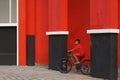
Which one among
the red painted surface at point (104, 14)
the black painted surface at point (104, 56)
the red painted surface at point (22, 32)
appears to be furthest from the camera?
the red painted surface at point (22, 32)

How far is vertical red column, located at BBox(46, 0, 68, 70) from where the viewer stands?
2000 cm

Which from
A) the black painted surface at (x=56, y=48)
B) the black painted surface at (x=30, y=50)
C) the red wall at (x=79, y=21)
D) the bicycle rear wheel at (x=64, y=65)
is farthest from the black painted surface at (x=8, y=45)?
the bicycle rear wheel at (x=64, y=65)

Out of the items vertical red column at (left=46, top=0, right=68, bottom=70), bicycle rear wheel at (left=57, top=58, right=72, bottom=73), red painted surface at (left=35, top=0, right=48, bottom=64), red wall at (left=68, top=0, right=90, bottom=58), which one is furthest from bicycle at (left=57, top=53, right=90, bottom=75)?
red wall at (left=68, top=0, right=90, bottom=58)

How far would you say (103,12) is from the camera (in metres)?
16.8

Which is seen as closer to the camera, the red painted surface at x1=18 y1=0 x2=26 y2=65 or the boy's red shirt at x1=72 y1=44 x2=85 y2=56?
the boy's red shirt at x1=72 y1=44 x2=85 y2=56

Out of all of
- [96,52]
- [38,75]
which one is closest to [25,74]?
[38,75]

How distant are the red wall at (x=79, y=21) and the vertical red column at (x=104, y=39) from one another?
5.89 m

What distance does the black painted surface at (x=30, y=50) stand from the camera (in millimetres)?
22969

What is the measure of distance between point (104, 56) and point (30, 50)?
7295 millimetres

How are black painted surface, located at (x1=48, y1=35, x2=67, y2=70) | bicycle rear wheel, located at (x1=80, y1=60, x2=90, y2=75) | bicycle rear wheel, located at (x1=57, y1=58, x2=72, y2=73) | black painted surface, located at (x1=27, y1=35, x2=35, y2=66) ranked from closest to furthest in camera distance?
1. bicycle rear wheel, located at (x1=80, y1=60, x2=90, y2=75)
2. bicycle rear wheel, located at (x1=57, y1=58, x2=72, y2=73)
3. black painted surface, located at (x1=48, y1=35, x2=67, y2=70)
4. black painted surface, located at (x1=27, y1=35, x2=35, y2=66)

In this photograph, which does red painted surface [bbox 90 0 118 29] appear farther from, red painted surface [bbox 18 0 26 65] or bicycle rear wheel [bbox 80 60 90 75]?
red painted surface [bbox 18 0 26 65]

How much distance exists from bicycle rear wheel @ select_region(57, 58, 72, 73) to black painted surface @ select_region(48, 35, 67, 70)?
1.60 feet

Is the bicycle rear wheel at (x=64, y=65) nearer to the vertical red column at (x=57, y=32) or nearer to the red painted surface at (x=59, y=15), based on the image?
the vertical red column at (x=57, y=32)

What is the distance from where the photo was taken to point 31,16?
2316cm
